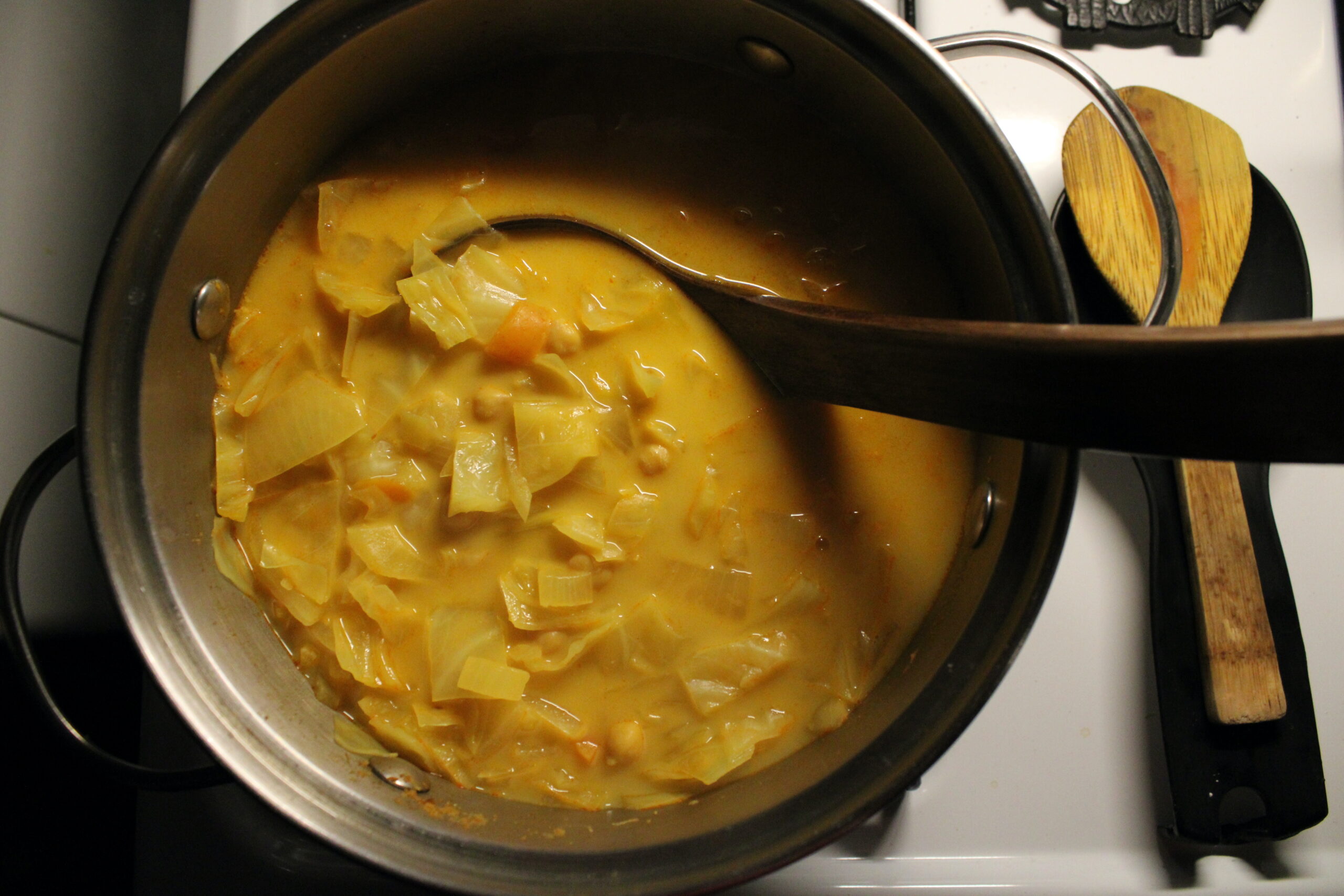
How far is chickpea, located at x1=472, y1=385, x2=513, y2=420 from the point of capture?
121 centimetres

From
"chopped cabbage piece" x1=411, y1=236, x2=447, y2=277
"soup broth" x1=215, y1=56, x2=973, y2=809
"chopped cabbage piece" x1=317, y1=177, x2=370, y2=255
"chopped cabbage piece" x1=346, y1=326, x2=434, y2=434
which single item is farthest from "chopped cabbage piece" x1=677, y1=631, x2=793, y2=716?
"chopped cabbage piece" x1=317, y1=177, x2=370, y2=255

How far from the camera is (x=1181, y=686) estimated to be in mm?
1204

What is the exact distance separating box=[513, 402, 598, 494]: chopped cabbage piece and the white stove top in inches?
25.7

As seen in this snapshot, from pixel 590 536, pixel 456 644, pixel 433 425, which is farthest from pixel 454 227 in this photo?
pixel 456 644

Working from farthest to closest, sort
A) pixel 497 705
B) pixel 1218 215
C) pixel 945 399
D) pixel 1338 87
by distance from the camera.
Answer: pixel 1338 87 → pixel 1218 215 → pixel 497 705 → pixel 945 399

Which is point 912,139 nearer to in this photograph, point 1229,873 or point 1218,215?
point 1218,215

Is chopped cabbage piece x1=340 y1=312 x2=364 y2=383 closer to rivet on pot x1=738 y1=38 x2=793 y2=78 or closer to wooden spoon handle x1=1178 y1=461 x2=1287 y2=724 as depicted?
rivet on pot x1=738 y1=38 x2=793 y2=78

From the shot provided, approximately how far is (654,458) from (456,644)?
15.1 inches

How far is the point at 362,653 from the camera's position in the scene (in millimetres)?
1191

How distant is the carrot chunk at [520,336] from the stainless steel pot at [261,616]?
39 cm

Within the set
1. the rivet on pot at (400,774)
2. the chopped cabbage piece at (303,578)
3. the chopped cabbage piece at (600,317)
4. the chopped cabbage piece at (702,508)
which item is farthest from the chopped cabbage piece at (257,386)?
the chopped cabbage piece at (702,508)

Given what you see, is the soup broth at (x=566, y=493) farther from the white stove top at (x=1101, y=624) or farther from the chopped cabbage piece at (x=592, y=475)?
the white stove top at (x=1101, y=624)

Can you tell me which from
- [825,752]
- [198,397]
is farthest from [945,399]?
[198,397]

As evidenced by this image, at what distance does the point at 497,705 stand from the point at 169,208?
774mm
